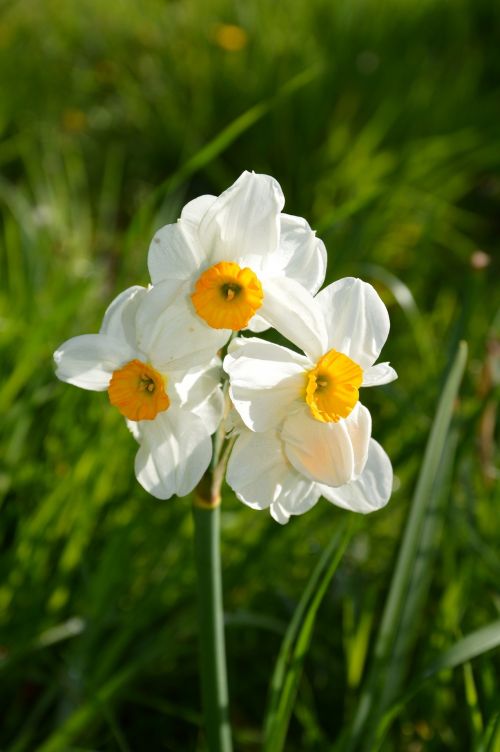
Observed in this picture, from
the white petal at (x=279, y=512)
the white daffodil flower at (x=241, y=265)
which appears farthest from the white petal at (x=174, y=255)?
the white petal at (x=279, y=512)

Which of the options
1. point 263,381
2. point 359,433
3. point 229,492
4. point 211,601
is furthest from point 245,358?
point 229,492

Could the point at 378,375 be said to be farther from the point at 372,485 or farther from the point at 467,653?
the point at 467,653

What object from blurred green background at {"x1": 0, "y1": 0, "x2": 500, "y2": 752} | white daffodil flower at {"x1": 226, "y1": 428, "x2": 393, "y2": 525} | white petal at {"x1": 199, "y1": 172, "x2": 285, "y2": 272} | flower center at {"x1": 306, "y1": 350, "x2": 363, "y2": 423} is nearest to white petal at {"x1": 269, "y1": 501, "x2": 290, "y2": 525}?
white daffodil flower at {"x1": 226, "y1": 428, "x2": 393, "y2": 525}

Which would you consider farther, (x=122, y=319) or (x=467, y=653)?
(x=467, y=653)

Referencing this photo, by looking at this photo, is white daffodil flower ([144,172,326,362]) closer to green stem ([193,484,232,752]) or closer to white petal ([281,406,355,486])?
white petal ([281,406,355,486])

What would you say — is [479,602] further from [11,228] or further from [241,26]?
[241,26]

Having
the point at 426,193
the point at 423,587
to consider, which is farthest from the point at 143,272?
the point at 426,193

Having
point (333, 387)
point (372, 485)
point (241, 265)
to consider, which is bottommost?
point (372, 485)
